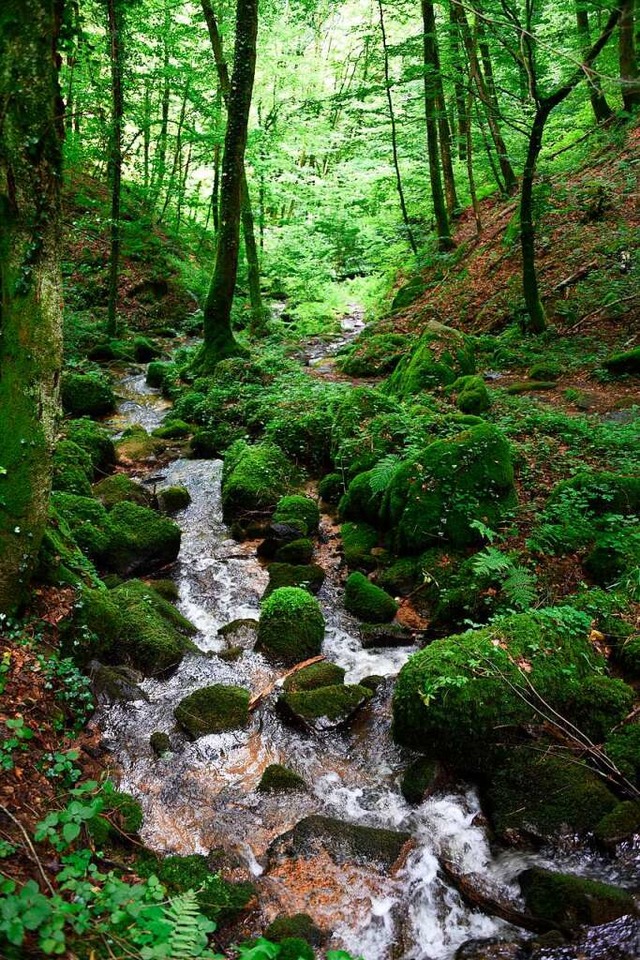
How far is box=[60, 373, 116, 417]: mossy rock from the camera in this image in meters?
12.4

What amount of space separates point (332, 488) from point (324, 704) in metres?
4.56

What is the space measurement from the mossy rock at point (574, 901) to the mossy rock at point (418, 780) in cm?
96

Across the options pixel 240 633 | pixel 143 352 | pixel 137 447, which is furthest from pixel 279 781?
pixel 143 352

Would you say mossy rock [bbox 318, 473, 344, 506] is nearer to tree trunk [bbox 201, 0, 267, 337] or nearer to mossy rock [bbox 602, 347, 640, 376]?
mossy rock [bbox 602, 347, 640, 376]

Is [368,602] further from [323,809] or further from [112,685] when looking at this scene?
[112,685]

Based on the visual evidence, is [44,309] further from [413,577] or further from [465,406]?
[465,406]

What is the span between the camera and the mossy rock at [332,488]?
9172 mm

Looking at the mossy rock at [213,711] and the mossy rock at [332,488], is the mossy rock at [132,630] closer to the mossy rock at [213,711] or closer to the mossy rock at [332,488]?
the mossy rock at [213,711]

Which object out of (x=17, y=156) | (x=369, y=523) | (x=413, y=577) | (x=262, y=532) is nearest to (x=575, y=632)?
(x=413, y=577)

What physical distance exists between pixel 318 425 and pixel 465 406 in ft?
8.53

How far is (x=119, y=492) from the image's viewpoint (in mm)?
8578

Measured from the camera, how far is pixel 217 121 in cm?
1828

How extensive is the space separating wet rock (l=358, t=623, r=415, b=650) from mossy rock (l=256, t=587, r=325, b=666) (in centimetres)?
48

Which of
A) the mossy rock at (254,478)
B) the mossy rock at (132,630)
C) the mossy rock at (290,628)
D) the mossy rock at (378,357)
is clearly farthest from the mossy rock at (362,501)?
the mossy rock at (378,357)
